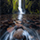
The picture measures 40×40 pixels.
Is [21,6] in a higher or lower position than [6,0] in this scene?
lower

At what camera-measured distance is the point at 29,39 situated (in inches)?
11.6

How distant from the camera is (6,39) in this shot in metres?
0.30

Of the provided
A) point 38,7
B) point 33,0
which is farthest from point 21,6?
point 38,7

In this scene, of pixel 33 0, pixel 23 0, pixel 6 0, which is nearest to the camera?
pixel 6 0

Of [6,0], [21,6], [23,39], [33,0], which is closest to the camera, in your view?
[23,39]

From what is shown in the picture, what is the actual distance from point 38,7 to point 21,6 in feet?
3.91

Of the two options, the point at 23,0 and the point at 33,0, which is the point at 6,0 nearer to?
the point at 33,0

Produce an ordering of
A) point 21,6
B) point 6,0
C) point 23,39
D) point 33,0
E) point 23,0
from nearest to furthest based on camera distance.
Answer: point 23,39 → point 6,0 → point 33,0 → point 23,0 → point 21,6

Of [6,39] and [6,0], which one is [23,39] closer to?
[6,39]

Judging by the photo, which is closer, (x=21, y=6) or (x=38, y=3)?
(x=38, y=3)

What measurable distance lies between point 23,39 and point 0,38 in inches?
5.3

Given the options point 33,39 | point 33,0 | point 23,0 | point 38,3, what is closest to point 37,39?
point 33,39

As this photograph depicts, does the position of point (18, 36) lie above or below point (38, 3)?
below

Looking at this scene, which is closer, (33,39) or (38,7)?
(33,39)
